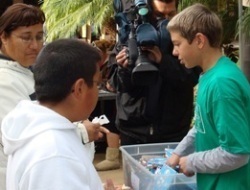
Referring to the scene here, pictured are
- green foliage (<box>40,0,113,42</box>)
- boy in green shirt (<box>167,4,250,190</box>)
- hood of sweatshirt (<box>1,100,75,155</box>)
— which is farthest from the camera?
green foliage (<box>40,0,113,42</box>)


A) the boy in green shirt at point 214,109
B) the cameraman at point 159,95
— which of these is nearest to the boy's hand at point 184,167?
the boy in green shirt at point 214,109

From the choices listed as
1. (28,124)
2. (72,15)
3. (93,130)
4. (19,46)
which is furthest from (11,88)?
(72,15)

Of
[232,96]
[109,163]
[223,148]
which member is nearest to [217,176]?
[223,148]

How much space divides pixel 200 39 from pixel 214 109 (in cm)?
35

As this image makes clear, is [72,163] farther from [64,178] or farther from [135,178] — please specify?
[135,178]

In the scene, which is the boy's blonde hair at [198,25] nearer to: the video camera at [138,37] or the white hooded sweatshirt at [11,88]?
the video camera at [138,37]

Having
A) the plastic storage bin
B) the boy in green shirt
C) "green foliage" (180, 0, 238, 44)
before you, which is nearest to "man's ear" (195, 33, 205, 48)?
the boy in green shirt

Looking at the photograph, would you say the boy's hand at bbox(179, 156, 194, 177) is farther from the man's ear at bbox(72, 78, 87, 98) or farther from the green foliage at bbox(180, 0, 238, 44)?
the green foliage at bbox(180, 0, 238, 44)

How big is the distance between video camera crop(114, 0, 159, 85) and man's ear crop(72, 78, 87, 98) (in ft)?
3.87

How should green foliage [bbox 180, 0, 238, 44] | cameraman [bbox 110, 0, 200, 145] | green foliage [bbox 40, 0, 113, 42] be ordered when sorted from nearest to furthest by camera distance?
cameraman [bbox 110, 0, 200, 145], green foliage [bbox 180, 0, 238, 44], green foliage [bbox 40, 0, 113, 42]

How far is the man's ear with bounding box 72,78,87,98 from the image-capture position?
1.63 metres

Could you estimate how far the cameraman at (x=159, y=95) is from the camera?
296 centimetres

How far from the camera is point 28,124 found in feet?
5.29

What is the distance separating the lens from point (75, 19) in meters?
8.59
